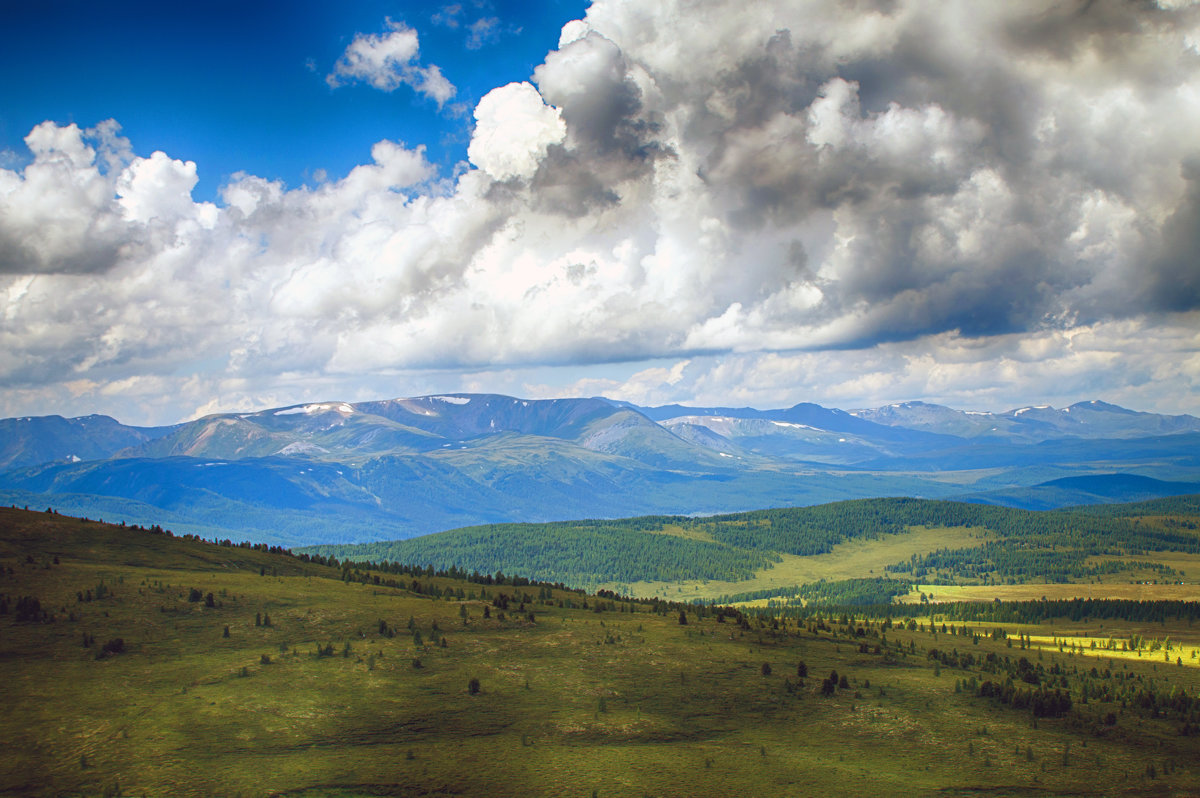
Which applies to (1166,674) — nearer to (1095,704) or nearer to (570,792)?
(1095,704)

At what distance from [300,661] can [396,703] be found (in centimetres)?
1375

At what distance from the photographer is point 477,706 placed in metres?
63.6

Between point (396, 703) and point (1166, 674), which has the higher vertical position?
point (396, 703)

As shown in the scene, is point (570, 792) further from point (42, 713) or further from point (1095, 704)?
point (1095, 704)

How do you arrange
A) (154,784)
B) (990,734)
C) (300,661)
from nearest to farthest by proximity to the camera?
(154,784), (990,734), (300,661)

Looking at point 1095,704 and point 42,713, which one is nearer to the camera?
point 42,713

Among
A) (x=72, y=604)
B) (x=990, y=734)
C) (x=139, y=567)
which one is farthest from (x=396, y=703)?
(x=139, y=567)

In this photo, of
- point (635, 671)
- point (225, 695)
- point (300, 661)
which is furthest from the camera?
point (635, 671)

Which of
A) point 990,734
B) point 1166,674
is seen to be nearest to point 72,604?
point 990,734

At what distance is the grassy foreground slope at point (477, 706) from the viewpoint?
50188mm

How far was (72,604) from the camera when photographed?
3211 inches

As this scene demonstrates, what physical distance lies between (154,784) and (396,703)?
1963 cm

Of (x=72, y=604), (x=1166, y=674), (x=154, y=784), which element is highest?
(x=72, y=604)

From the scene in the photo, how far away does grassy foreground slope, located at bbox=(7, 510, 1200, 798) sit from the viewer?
→ 5019 cm
